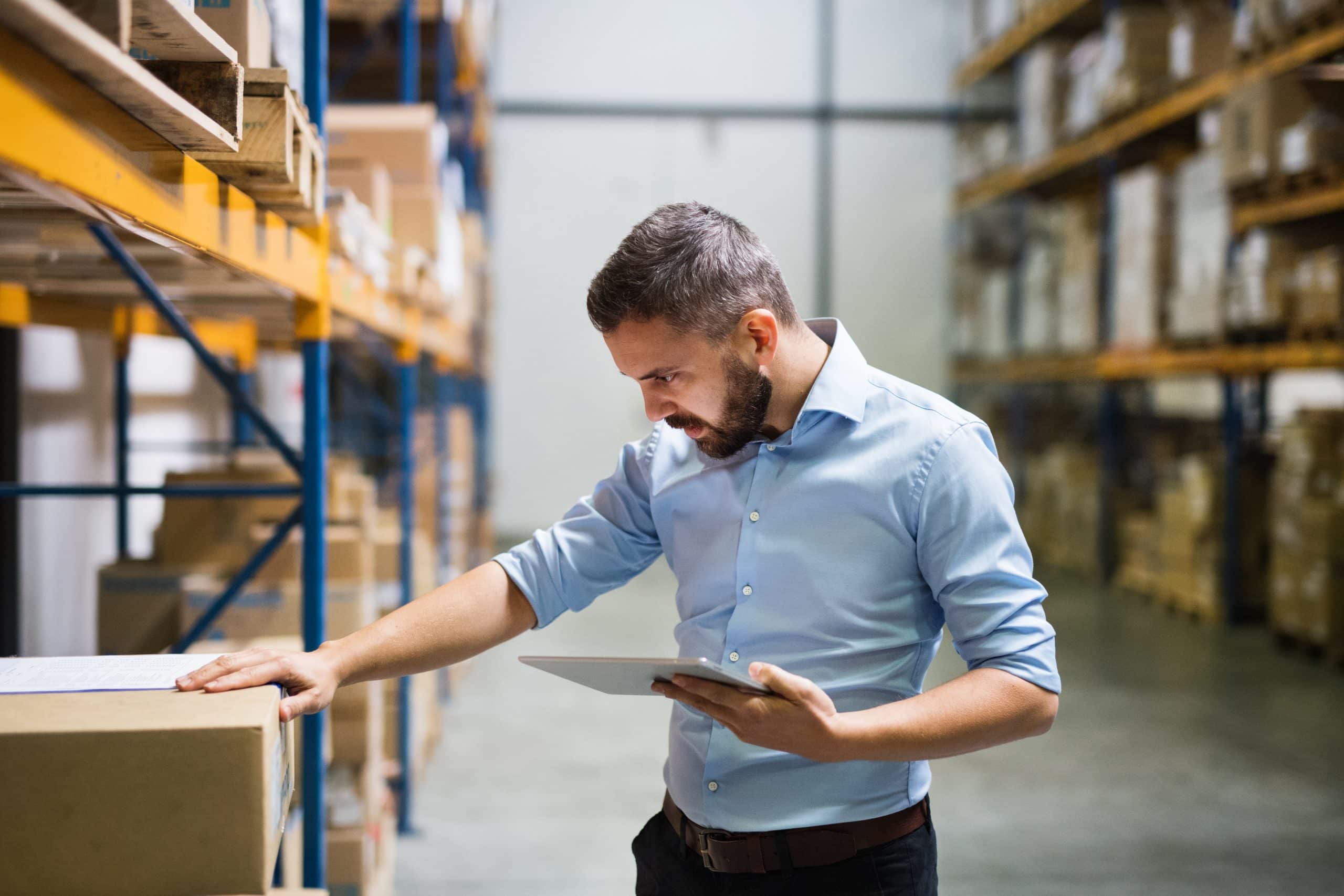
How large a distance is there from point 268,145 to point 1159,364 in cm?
813

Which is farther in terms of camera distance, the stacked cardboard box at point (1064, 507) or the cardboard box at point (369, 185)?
the stacked cardboard box at point (1064, 507)

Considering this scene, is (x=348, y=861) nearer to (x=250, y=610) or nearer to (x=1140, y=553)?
(x=250, y=610)

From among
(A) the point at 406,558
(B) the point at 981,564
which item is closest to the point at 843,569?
(B) the point at 981,564

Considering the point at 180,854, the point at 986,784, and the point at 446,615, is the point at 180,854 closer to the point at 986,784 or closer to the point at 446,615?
the point at 446,615

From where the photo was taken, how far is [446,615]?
6.07 feet

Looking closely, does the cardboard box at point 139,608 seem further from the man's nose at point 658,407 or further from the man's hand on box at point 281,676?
the man's nose at point 658,407

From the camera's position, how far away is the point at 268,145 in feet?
5.90

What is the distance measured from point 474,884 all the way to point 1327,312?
5909 mm

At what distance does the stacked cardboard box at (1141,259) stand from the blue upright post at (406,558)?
6.46 meters

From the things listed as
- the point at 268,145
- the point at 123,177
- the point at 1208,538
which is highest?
the point at 268,145

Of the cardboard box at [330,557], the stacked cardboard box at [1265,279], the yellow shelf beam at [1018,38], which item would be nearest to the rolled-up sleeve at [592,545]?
the cardboard box at [330,557]

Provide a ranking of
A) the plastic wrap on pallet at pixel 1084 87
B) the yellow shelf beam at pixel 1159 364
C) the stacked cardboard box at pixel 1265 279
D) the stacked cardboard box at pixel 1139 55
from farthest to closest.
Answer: the plastic wrap on pallet at pixel 1084 87 → the stacked cardboard box at pixel 1139 55 → the stacked cardboard box at pixel 1265 279 → the yellow shelf beam at pixel 1159 364

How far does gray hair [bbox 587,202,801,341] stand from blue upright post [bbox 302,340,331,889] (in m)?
1.03

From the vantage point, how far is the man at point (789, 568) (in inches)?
64.2
